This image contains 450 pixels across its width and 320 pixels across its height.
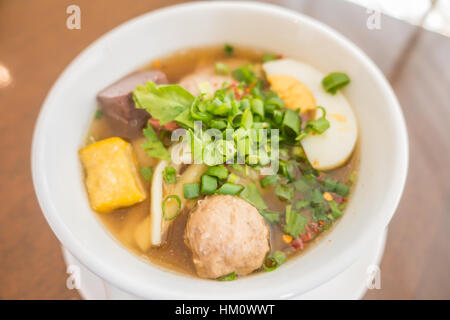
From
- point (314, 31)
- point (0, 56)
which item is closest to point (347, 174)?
point (314, 31)

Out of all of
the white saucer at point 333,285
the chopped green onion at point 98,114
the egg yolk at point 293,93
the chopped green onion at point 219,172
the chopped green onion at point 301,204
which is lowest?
the white saucer at point 333,285

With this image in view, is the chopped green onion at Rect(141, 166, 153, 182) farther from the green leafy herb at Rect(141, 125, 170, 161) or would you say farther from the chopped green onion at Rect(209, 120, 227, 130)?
the chopped green onion at Rect(209, 120, 227, 130)

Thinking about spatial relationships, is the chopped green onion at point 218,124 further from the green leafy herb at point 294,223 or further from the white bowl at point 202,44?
the white bowl at point 202,44

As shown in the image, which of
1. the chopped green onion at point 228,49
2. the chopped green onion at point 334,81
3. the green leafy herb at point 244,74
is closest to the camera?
the chopped green onion at point 334,81

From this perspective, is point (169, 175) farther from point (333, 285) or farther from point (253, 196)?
point (333, 285)

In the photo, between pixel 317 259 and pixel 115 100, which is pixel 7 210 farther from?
pixel 317 259

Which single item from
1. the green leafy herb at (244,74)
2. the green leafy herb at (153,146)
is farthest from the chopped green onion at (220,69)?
the green leafy herb at (153,146)

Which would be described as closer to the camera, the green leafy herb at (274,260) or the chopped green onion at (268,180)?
the green leafy herb at (274,260)
